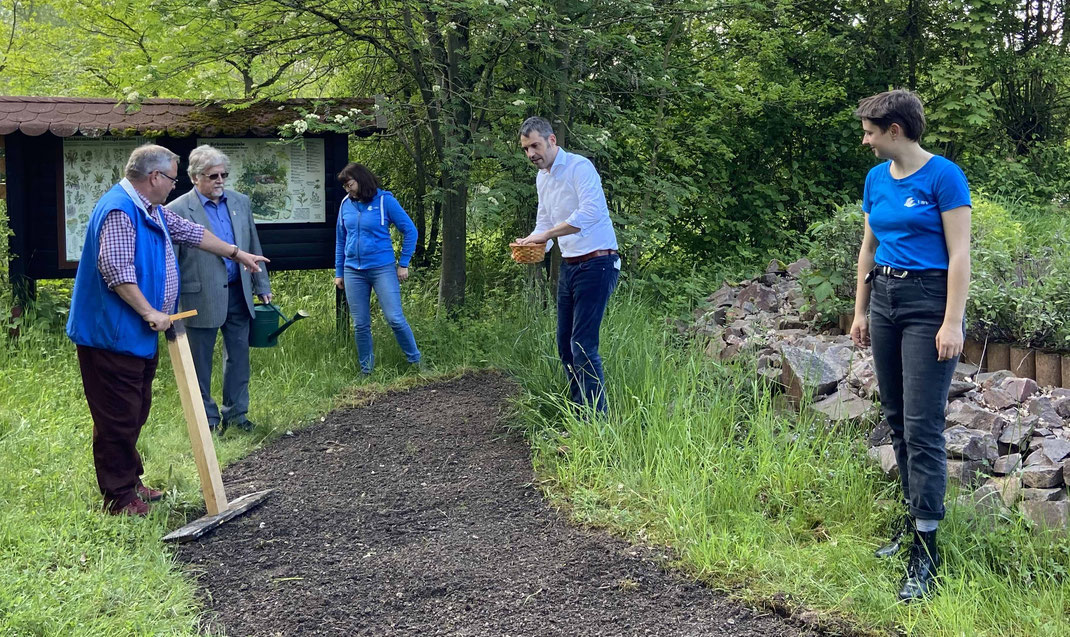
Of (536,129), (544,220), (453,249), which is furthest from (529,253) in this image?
(453,249)

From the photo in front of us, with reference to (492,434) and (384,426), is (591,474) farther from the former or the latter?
(384,426)

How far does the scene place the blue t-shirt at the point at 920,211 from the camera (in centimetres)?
347

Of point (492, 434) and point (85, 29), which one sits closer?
point (492, 434)

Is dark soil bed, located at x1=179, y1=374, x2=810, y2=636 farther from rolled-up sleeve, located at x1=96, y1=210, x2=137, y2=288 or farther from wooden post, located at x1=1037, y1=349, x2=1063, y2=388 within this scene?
wooden post, located at x1=1037, y1=349, x2=1063, y2=388

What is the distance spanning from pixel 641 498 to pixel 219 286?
3038 millimetres

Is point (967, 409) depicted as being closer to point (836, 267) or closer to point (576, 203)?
point (576, 203)

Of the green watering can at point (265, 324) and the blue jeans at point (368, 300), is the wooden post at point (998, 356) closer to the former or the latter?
the blue jeans at point (368, 300)

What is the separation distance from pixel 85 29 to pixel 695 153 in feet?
26.6

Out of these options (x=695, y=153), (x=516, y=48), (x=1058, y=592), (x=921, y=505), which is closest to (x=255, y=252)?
(x=516, y=48)

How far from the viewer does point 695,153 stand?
11.4m

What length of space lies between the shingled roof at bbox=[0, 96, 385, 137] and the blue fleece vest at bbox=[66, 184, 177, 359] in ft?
11.8

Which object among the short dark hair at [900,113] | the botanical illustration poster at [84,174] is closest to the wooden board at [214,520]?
the short dark hair at [900,113]

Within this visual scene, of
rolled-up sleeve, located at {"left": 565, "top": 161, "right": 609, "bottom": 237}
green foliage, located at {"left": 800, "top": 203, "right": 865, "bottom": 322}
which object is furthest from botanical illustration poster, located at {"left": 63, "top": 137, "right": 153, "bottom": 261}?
green foliage, located at {"left": 800, "top": 203, "right": 865, "bottom": 322}

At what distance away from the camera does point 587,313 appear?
5.44 m
